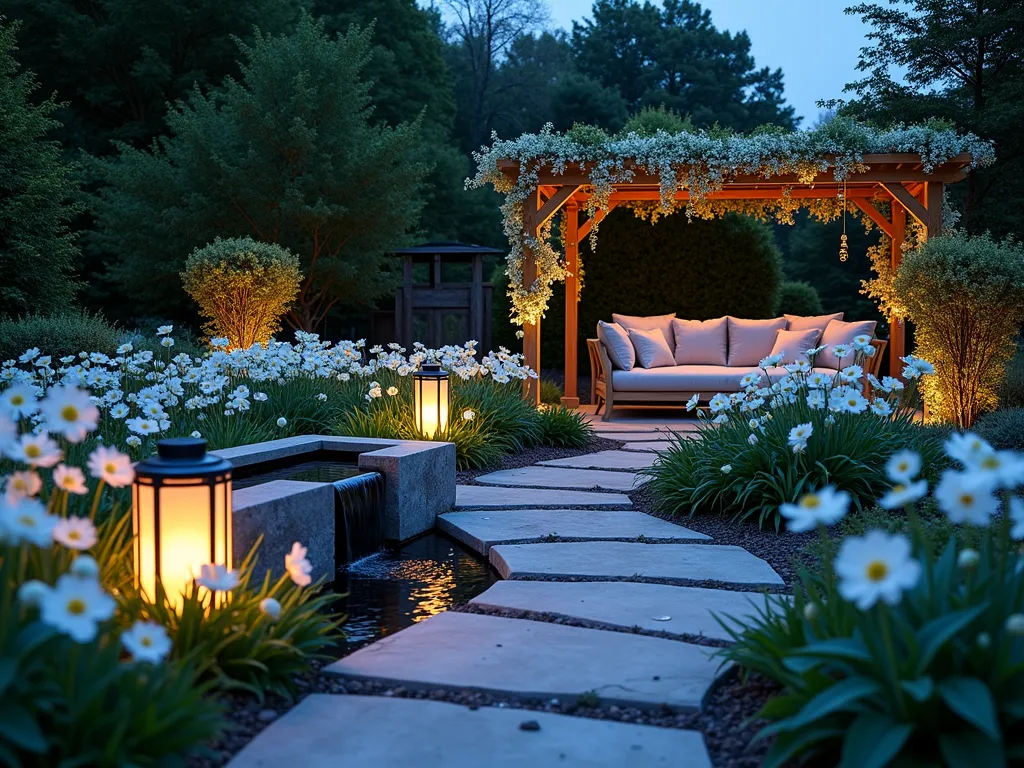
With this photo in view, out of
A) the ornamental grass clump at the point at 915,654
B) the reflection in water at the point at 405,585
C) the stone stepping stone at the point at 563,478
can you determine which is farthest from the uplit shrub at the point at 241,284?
the ornamental grass clump at the point at 915,654

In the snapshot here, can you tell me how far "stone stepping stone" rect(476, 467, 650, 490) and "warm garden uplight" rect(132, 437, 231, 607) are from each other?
3012mm

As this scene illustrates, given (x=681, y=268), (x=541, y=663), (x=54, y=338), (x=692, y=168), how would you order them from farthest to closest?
1. (x=681, y=268)
2. (x=692, y=168)
3. (x=54, y=338)
4. (x=541, y=663)

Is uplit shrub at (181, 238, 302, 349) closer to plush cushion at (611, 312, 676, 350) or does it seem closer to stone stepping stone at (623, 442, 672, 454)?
plush cushion at (611, 312, 676, 350)

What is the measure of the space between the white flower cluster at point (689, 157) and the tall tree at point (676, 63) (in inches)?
538

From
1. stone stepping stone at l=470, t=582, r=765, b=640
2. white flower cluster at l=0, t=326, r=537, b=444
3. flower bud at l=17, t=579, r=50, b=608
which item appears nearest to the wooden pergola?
white flower cluster at l=0, t=326, r=537, b=444

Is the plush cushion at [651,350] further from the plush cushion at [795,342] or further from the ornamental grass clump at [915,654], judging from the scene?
the ornamental grass clump at [915,654]

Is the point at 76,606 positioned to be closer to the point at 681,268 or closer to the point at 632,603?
the point at 632,603

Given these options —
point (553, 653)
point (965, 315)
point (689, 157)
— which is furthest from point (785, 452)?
point (689, 157)

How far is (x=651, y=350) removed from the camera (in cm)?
925

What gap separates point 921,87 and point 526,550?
14.4 metres

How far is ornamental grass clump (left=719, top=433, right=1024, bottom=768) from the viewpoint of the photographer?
140cm

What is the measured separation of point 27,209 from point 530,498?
7669 millimetres

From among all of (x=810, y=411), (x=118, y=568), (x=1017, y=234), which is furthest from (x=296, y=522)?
(x=1017, y=234)

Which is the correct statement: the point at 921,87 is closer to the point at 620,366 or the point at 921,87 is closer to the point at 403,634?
the point at 620,366
